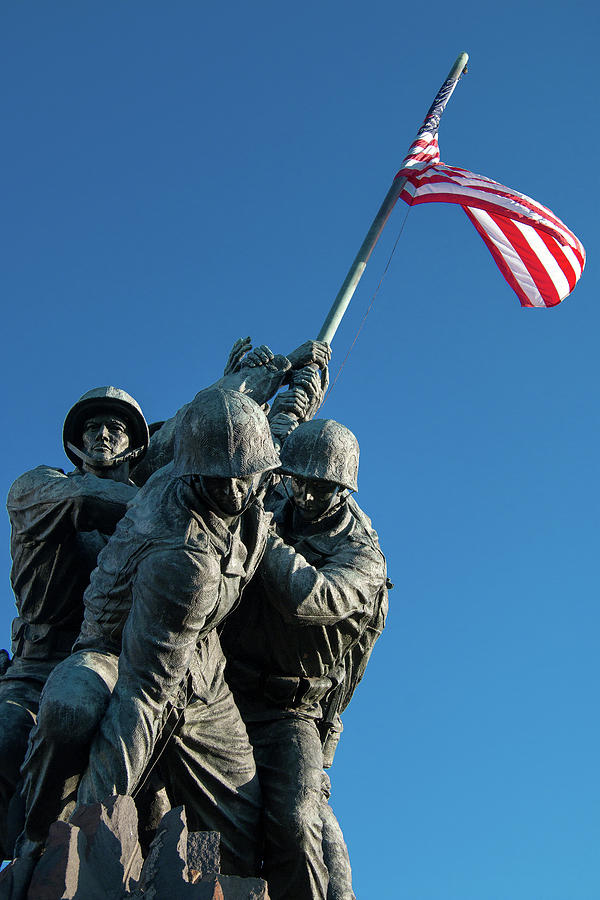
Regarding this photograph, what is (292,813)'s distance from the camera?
637 centimetres

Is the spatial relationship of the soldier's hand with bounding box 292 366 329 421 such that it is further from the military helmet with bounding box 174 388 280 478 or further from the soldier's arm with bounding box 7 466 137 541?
the military helmet with bounding box 174 388 280 478

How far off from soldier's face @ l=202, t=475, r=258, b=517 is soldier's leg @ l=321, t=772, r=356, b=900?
1.97 metres

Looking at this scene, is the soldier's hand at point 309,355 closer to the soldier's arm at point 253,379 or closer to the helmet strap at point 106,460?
the soldier's arm at point 253,379

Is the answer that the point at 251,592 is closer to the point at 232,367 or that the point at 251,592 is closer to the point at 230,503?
the point at 230,503

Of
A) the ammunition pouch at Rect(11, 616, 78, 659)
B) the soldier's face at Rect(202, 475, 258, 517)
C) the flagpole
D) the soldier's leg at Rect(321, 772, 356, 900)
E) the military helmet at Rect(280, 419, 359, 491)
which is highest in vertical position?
the flagpole

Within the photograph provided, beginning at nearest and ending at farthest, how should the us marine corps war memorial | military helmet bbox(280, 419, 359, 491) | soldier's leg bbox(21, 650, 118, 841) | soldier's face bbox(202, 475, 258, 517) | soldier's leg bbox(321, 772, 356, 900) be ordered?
1. the us marine corps war memorial
2. soldier's leg bbox(21, 650, 118, 841)
3. soldier's face bbox(202, 475, 258, 517)
4. soldier's leg bbox(321, 772, 356, 900)
5. military helmet bbox(280, 419, 359, 491)

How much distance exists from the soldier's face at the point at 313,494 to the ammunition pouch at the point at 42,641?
1647mm

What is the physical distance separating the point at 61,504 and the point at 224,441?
4.88 ft

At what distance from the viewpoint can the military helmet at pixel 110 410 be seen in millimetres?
7812

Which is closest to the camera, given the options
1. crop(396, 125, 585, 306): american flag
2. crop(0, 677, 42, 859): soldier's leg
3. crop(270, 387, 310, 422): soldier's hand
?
crop(0, 677, 42, 859): soldier's leg

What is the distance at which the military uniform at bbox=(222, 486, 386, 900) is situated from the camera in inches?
251

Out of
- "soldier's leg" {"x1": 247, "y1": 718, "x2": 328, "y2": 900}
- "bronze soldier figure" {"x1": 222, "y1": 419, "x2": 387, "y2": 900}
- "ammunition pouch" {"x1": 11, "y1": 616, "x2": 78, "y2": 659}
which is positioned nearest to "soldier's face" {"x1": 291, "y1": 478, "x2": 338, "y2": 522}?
"bronze soldier figure" {"x1": 222, "y1": 419, "x2": 387, "y2": 900}

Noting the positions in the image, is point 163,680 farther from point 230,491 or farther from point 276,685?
point 276,685

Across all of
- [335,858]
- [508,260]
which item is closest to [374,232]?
[508,260]
